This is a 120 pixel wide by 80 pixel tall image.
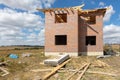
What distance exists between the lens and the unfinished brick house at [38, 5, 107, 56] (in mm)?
21703

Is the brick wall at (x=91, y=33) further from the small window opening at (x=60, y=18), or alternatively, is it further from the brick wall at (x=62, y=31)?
the small window opening at (x=60, y=18)

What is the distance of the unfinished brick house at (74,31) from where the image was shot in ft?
71.2

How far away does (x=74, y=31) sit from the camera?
71.0 ft

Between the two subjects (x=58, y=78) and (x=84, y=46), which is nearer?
(x=58, y=78)

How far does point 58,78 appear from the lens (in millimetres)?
11906

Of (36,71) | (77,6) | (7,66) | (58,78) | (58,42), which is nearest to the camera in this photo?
(58,78)

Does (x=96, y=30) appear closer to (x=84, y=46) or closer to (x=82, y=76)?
(x=84, y=46)

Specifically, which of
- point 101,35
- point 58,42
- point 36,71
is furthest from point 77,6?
point 36,71

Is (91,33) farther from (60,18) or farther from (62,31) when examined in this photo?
(60,18)

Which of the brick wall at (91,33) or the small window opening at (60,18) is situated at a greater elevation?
the small window opening at (60,18)

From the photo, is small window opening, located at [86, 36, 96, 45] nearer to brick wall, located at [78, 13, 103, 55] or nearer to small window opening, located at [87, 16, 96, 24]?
small window opening, located at [87, 16, 96, 24]

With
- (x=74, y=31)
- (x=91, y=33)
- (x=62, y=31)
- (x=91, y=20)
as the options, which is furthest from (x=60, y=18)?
(x=91, y=33)

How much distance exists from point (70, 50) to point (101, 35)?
423 centimetres

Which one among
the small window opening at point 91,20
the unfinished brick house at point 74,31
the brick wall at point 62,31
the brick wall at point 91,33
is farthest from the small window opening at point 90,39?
the brick wall at point 62,31
